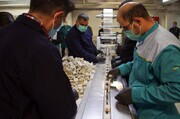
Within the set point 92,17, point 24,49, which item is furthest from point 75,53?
point 92,17

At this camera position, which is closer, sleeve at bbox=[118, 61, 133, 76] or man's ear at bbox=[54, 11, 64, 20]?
man's ear at bbox=[54, 11, 64, 20]

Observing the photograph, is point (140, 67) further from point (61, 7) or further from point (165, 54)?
point (61, 7)

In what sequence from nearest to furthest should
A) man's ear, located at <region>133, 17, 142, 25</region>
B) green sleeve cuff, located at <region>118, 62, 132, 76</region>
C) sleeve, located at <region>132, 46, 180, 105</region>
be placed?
sleeve, located at <region>132, 46, 180, 105</region>
man's ear, located at <region>133, 17, 142, 25</region>
green sleeve cuff, located at <region>118, 62, 132, 76</region>

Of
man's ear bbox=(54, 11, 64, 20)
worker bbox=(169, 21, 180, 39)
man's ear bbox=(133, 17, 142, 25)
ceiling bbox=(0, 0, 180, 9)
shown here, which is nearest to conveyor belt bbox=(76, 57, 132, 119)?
man's ear bbox=(133, 17, 142, 25)

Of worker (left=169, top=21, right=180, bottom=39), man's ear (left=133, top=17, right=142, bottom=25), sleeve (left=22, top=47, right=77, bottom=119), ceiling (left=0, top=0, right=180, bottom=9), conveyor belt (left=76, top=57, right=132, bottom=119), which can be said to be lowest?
conveyor belt (left=76, top=57, right=132, bottom=119)

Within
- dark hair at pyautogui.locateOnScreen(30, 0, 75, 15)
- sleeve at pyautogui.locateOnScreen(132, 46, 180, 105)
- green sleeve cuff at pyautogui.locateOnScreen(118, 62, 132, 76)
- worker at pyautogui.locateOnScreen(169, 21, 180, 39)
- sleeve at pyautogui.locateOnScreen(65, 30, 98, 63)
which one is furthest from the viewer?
worker at pyautogui.locateOnScreen(169, 21, 180, 39)

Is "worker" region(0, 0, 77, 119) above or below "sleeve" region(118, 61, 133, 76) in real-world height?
above

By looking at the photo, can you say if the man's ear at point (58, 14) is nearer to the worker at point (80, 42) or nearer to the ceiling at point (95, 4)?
the worker at point (80, 42)

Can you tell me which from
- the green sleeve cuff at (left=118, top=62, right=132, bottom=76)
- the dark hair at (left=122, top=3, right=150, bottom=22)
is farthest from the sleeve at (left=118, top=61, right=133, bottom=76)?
the dark hair at (left=122, top=3, right=150, bottom=22)

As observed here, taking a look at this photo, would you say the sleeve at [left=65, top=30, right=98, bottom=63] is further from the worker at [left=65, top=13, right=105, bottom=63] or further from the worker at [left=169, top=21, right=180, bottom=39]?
the worker at [left=169, top=21, right=180, bottom=39]

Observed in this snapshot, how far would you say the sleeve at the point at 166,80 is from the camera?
121 cm

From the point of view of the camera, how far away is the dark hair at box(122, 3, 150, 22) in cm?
143

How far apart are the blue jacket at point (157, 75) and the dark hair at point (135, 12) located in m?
0.10

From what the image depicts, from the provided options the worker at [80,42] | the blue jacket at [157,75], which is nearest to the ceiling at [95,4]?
the worker at [80,42]
